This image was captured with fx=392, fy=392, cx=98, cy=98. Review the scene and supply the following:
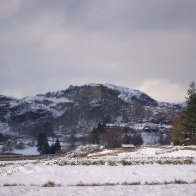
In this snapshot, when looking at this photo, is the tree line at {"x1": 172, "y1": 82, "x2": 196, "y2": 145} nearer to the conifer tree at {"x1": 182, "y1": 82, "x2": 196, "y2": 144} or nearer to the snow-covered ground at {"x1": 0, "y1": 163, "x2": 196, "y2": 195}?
the conifer tree at {"x1": 182, "y1": 82, "x2": 196, "y2": 144}

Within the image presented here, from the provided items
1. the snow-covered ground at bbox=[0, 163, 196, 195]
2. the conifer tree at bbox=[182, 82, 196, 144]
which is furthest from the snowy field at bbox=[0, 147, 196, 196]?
the conifer tree at bbox=[182, 82, 196, 144]

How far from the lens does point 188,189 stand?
66.8 ft

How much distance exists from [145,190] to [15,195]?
6.65 meters

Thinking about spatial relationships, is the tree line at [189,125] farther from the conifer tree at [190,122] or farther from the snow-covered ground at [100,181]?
the snow-covered ground at [100,181]

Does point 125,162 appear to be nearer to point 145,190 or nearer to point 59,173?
point 59,173

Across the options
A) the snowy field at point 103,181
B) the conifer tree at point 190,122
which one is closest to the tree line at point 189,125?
the conifer tree at point 190,122

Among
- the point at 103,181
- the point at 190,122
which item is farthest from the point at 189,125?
the point at 103,181

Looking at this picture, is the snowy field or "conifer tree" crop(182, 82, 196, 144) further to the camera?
"conifer tree" crop(182, 82, 196, 144)

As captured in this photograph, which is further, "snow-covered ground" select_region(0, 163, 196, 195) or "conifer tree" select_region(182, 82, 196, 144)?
"conifer tree" select_region(182, 82, 196, 144)

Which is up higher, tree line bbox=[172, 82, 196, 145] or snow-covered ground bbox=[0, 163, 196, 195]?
tree line bbox=[172, 82, 196, 145]

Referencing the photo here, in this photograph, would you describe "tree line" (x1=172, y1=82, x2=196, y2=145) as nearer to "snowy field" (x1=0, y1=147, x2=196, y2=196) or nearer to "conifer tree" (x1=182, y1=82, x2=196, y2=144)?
"conifer tree" (x1=182, y1=82, x2=196, y2=144)

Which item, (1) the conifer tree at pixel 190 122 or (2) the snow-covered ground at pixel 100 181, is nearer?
(2) the snow-covered ground at pixel 100 181

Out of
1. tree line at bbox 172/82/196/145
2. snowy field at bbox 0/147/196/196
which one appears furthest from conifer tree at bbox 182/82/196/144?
snowy field at bbox 0/147/196/196

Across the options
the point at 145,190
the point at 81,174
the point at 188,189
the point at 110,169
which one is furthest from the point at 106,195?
the point at 110,169
